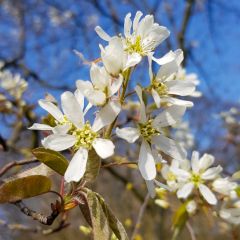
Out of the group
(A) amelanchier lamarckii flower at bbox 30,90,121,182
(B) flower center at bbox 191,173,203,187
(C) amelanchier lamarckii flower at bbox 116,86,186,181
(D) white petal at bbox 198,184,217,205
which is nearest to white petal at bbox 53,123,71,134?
(A) amelanchier lamarckii flower at bbox 30,90,121,182

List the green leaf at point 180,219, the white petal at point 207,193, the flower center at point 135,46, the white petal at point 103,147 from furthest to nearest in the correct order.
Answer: the green leaf at point 180,219
the white petal at point 207,193
the flower center at point 135,46
the white petal at point 103,147

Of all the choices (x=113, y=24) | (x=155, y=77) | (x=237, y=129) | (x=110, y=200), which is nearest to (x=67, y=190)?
(x=155, y=77)

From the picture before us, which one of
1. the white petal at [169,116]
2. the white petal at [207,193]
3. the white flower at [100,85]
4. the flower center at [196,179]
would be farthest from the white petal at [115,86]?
the flower center at [196,179]

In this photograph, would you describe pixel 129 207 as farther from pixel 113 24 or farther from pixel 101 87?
pixel 101 87

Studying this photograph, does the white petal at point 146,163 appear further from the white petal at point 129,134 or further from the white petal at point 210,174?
the white petal at point 210,174

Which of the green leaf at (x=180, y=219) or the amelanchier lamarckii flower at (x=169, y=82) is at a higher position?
the amelanchier lamarckii flower at (x=169, y=82)

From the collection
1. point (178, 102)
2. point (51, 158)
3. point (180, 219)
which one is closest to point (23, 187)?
point (51, 158)

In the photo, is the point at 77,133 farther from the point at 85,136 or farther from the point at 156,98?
the point at 156,98
